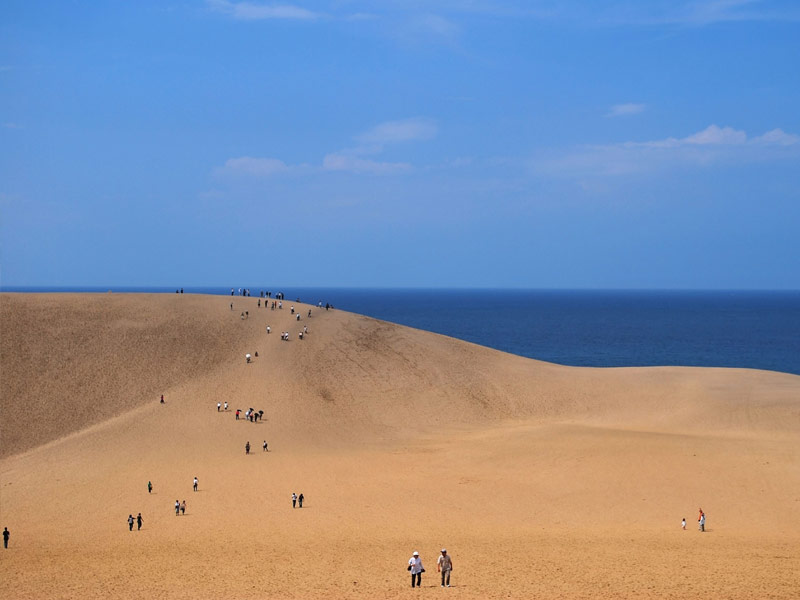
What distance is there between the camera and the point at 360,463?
38281 millimetres

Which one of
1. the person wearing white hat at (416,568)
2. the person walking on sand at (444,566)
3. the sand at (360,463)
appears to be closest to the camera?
the person wearing white hat at (416,568)

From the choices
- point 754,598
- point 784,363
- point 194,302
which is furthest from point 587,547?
point 784,363

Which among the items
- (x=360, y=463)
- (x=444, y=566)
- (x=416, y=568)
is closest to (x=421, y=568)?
(x=416, y=568)

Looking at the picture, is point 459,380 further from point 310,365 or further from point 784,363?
point 784,363

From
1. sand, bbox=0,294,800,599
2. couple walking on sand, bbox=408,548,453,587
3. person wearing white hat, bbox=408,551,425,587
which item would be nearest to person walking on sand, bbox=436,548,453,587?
couple walking on sand, bbox=408,548,453,587

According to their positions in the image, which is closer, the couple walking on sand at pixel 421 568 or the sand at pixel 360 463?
the couple walking on sand at pixel 421 568

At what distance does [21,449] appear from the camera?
1619 inches

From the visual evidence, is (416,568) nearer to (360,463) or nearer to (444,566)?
(444,566)

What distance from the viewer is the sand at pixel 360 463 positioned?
21.8 metres

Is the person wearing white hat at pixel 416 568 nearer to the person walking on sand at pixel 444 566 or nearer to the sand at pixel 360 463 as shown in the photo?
the sand at pixel 360 463

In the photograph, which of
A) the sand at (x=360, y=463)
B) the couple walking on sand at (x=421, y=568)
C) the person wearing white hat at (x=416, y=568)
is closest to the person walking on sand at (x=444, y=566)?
the couple walking on sand at (x=421, y=568)

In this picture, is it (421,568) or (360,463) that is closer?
(421,568)

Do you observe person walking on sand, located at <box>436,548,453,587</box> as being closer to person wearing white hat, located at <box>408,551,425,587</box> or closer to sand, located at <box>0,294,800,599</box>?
sand, located at <box>0,294,800,599</box>

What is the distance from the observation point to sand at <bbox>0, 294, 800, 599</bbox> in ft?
71.6
